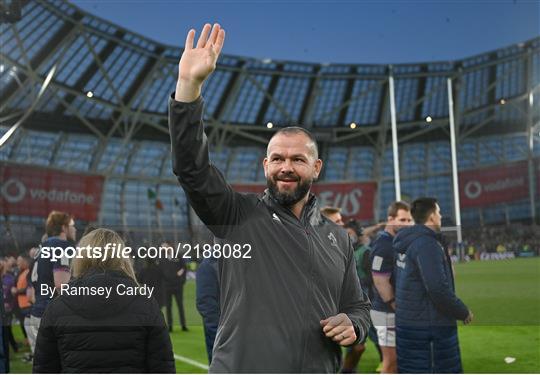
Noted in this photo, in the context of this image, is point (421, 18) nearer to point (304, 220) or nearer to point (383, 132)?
point (383, 132)

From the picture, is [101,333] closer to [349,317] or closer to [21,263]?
[349,317]

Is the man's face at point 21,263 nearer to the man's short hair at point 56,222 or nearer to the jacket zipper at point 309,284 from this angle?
the man's short hair at point 56,222

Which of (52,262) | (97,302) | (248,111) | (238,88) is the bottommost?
(97,302)

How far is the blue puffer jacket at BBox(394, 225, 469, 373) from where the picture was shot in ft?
11.6

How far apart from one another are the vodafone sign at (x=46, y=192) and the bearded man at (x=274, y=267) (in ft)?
7.56

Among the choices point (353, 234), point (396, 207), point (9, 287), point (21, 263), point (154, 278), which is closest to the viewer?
point (154, 278)

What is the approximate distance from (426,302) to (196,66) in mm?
2576

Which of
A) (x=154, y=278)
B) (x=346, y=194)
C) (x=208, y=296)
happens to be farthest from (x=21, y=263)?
(x=346, y=194)

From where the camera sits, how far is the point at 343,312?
192 centimetres

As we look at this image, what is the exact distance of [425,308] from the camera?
373cm

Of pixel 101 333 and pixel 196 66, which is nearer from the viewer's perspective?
pixel 196 66

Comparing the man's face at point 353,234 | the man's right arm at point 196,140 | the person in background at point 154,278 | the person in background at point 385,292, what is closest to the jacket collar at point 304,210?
the man's right arm at point 196,140

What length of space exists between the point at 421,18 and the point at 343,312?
9.14 ft

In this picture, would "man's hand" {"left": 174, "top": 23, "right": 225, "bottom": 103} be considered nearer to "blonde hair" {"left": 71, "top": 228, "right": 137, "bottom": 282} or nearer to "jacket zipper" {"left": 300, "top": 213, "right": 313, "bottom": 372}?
"jacket zipper" {"left": 300, "top": 213, "right": 313, "bottom": 372}
